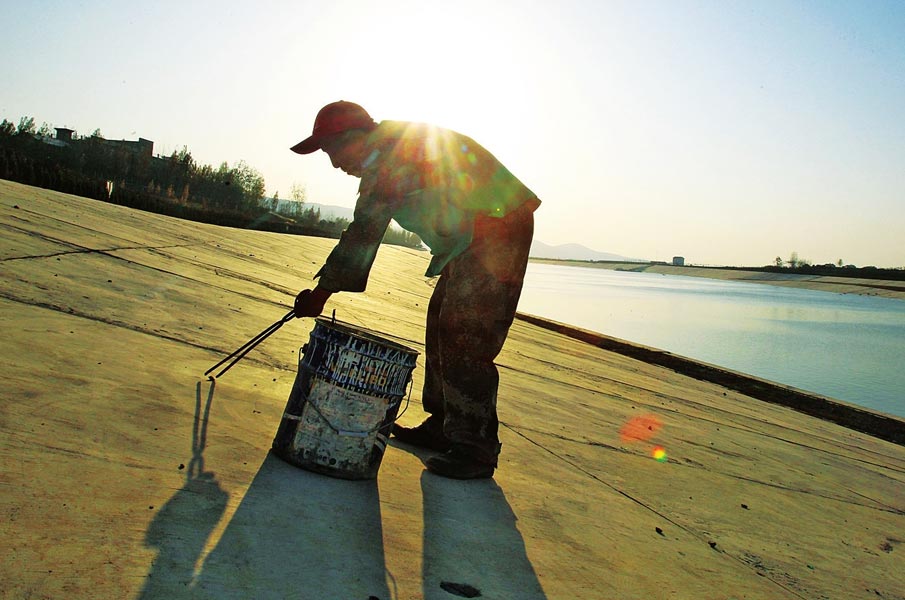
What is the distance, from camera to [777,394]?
7961 millimetres

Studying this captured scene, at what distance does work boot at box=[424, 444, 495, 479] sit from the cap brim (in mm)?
1484

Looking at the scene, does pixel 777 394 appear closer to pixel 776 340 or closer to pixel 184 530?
pixel 184 530

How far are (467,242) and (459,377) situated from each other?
62 cm

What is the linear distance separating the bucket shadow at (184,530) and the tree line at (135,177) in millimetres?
16375

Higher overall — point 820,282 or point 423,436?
point 820,282

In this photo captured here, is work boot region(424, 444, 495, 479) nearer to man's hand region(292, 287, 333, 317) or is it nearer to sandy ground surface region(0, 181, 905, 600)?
sandy ground surface region(0, 181, 905, 600)

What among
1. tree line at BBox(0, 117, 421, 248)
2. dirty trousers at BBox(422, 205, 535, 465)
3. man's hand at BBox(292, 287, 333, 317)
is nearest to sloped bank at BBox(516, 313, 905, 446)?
dirty trousers at BBox(422, 205, 535, 465)

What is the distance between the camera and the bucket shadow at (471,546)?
6.14ft

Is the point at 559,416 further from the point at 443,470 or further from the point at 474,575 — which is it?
the point at 474,575

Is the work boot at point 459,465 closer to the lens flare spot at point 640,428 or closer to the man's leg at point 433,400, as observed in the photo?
the man's leg at point 433,400

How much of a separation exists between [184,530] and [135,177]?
4050cm

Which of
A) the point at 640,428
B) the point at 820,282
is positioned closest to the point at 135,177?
the point at 640,428

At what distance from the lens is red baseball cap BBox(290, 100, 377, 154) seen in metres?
2.83

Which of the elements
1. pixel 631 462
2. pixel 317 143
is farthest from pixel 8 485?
pixel 631 462
